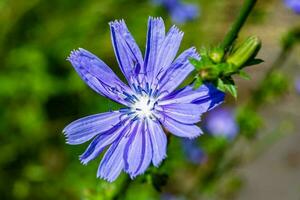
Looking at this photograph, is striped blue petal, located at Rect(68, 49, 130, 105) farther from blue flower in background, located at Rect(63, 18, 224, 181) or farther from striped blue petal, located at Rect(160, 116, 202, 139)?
striped blue petal, located at Rect(160, 116, 202, 139)

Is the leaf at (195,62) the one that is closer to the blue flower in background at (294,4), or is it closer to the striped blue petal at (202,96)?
the striped blue petal at (202,96)

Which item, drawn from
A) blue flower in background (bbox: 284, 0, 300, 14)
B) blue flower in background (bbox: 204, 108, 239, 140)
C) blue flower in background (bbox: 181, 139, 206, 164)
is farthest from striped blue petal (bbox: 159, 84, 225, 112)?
blue flower in background (bbox: 204, 108, 239, 140)

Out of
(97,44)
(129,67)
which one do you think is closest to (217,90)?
(129,67)

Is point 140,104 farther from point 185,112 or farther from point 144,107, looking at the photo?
point 185,112

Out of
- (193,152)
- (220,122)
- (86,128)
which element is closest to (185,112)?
(86,128)

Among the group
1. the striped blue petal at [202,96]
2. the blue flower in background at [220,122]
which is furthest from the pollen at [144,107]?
the blue flower in background at [220,122]

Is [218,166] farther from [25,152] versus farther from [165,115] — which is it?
[165,115]

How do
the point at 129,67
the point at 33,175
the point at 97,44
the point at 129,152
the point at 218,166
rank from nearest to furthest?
the point at 129,152 → the point at 129,67 → the point at 218,166 → the point at 33,175 → the point at 97,44
